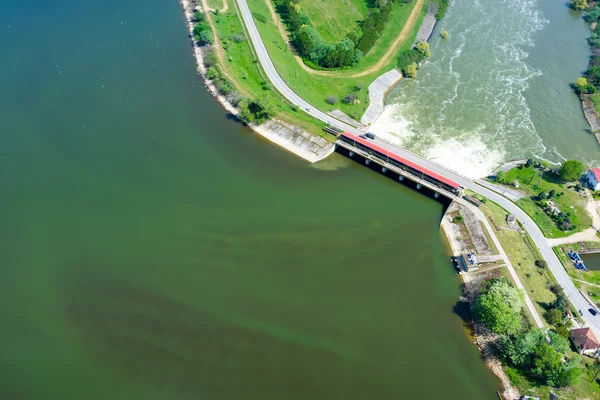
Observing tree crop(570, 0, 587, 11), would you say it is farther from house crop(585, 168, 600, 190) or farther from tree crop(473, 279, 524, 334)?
tree crop(473, 279, 524, 334)

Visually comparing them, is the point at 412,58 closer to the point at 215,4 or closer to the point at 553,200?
the point at 553,200

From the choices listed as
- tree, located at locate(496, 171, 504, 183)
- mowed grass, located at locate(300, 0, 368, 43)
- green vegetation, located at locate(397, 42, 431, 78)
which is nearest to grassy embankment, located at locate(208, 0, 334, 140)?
mowed grass, located at locate(300, 0, 368, 43)

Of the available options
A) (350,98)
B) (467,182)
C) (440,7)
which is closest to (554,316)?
(467,182)

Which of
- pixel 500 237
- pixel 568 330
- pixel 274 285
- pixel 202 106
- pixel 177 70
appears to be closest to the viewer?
pixel 568 330

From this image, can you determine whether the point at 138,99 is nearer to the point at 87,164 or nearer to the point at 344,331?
the point at 87,164

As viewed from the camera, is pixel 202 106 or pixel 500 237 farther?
pixel 202 106

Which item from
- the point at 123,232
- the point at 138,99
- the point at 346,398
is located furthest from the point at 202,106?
the point at 346,398
